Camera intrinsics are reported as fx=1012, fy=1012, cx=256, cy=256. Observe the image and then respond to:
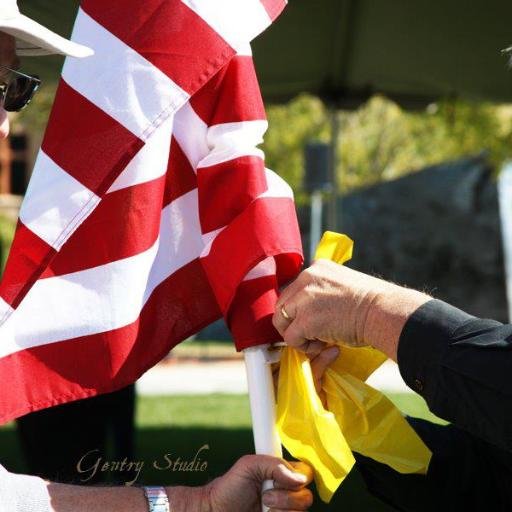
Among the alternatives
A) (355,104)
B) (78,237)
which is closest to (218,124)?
(78,237)

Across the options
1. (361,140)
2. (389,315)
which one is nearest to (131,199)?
(389,315)

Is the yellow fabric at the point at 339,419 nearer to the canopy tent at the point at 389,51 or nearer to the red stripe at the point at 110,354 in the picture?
the red stripe at the point at 110,354

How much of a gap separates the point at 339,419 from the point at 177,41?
0.92m

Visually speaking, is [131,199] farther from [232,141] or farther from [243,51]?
[243,51]

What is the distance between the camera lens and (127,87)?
2.24m

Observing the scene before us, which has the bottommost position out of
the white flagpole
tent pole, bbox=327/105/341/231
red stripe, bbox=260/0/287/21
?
tent pole, bbox=327/105/341/231

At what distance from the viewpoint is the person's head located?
2066 mm

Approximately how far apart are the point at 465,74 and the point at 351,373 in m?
5.33

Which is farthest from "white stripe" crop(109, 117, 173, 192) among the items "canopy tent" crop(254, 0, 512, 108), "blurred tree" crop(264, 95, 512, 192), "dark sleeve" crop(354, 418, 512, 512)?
"blurred tree" crop(264, 95, 512, 192)

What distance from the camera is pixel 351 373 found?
2352mm

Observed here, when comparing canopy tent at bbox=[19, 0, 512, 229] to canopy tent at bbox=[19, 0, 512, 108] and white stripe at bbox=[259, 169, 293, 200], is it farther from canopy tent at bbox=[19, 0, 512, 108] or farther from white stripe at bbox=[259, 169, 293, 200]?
white stripe at bbox=[259, 169, 293, 200]

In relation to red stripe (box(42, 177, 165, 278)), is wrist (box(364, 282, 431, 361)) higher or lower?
Result: lower

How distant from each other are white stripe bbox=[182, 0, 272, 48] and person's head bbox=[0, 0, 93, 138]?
28cm

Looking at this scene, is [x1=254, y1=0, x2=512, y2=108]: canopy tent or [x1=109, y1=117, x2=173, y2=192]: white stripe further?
[x1=254, y1=0, x2=512, y2=108]: canopy tent
